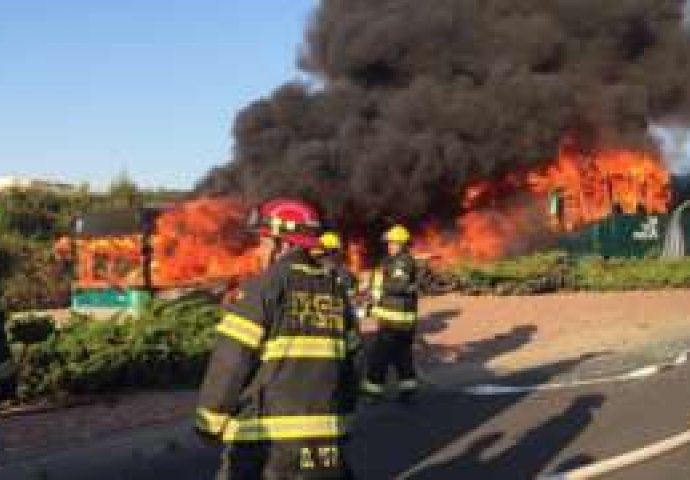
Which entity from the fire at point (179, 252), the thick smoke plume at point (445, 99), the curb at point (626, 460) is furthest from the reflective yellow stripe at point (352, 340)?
the thick smoke plume at point (445, 99)

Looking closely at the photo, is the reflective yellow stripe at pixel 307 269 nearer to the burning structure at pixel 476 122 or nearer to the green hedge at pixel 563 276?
the green hedge at pixel 563 276

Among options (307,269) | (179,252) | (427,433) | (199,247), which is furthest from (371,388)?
(199,247)

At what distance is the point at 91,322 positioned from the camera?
1430 centimetres

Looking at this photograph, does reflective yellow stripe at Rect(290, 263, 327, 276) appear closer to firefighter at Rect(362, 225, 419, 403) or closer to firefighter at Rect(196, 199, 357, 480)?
firefighter at Rect(196, 199, 357, 480)

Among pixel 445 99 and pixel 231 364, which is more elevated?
pixel 445 99

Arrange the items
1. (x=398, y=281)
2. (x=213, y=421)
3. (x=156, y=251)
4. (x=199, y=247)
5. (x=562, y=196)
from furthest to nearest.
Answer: (x=562, y=196), (x=199, y=247), (x=156, y=251), (x=398, y=281), (x=213, y=421)

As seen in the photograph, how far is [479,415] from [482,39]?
29.0m

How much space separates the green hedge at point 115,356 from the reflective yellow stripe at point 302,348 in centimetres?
760

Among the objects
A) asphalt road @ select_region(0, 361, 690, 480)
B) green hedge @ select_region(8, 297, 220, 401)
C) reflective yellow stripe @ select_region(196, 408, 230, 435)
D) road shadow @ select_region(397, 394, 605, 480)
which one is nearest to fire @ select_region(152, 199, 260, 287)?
green hedge @ select_region(8, 297, 220, 401)

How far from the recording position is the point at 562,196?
37000 millimetres

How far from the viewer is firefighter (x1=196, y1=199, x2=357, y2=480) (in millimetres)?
5258

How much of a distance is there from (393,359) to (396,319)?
1.33ft

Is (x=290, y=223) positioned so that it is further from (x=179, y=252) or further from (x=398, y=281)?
(x=179, y=252)

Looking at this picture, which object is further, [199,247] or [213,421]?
[199,247]
